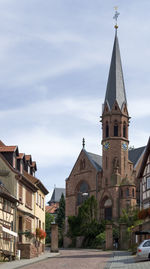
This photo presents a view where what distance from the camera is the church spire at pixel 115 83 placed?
8887 centimetres

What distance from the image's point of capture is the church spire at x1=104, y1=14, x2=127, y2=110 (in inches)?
3499

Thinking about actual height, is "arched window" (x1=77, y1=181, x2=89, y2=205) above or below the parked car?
above

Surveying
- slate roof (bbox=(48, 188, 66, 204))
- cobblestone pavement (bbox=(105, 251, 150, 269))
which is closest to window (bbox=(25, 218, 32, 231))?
cobblestone pavement (bbox=(105, 251, 150, 269))

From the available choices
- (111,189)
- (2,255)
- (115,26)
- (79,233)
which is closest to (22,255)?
(2,255)

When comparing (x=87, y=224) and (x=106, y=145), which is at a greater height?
(x=106, y=145)

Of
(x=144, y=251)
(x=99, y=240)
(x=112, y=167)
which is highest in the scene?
(x=112, y=167)

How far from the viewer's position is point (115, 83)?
297ft

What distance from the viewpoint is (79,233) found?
7306 cm

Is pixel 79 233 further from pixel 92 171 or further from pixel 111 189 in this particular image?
pixel 92 171

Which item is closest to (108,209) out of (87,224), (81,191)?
(81,191)

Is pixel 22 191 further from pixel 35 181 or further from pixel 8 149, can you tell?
pixel 35 181

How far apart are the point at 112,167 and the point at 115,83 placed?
16282 mm

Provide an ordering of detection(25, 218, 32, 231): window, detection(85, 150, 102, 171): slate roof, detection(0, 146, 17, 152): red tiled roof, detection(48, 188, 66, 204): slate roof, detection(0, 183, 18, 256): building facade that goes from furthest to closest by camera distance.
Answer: detection(48, 188, 66, 204): slate roof < detection(85, 150, 102, 171): slate roof < detection(25, 218, 32, 231): window < detection(0, 146, 17, 152): red tiled roof < detection(0, 183, 18, 256): building facade

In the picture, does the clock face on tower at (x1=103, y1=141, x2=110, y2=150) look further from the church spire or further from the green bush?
the green bush
